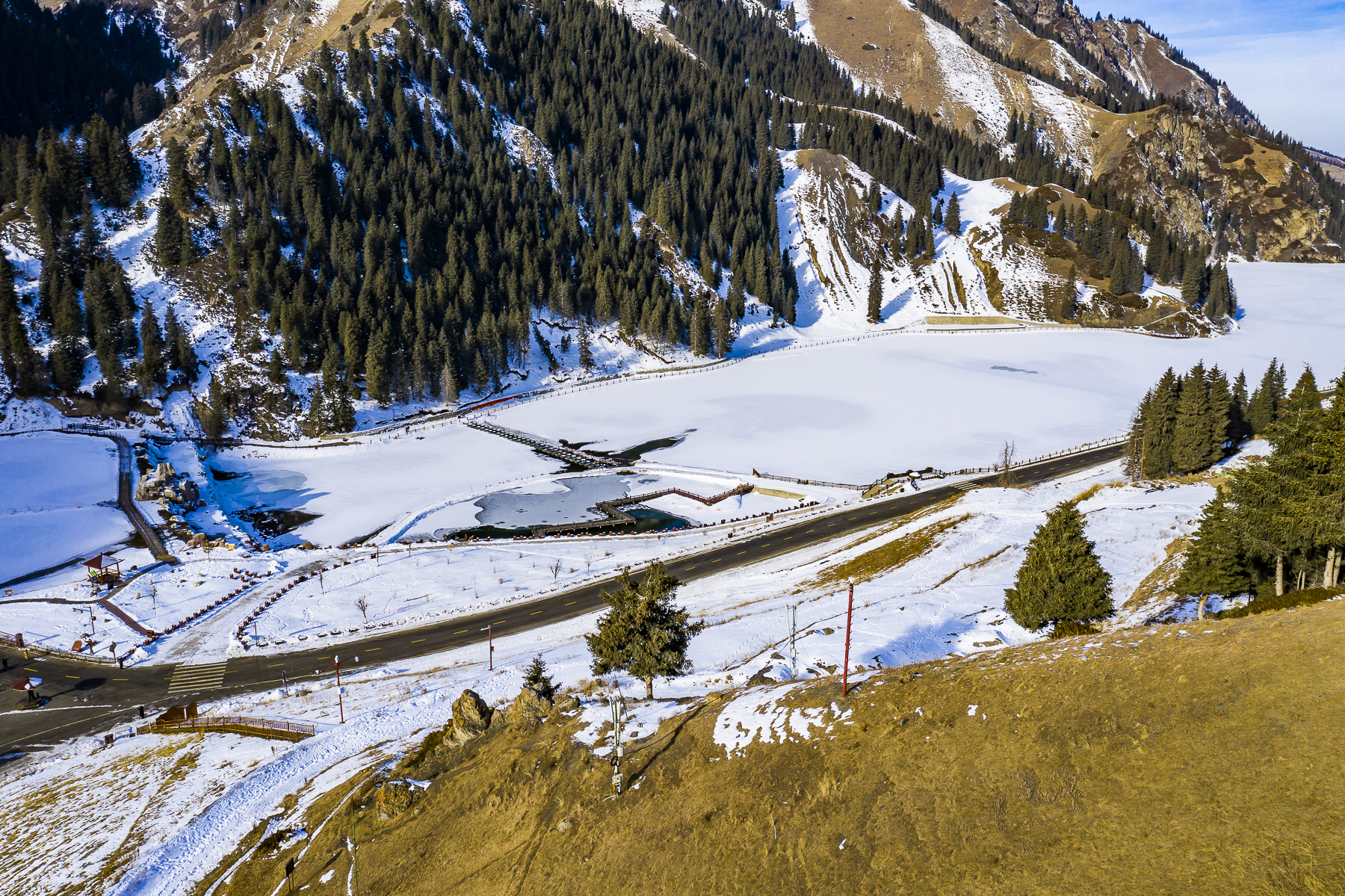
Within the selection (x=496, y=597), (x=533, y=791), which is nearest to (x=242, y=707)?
(x=496, y=597)

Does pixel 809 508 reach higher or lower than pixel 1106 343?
lower

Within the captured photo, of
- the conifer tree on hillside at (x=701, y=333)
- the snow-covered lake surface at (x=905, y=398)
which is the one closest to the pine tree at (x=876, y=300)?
the snow-covered lake surface at (x=905, y=398)

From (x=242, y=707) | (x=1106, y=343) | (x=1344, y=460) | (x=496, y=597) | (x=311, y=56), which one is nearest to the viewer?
(x=1344, y=460)

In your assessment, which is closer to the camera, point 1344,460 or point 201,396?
point 1344,460

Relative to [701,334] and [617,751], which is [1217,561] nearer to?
[617,751]

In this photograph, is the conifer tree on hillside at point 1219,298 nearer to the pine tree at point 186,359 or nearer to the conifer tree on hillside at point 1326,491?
the conifer tree on hillside at point 1326,491

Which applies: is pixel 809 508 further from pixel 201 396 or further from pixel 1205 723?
pixel 201 396

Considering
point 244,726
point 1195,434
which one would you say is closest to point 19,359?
point 244,726
